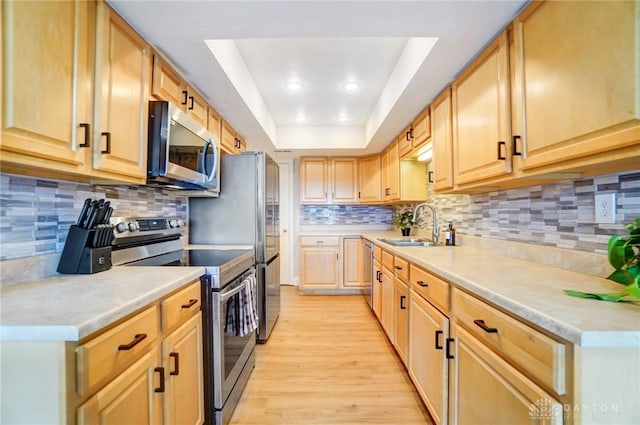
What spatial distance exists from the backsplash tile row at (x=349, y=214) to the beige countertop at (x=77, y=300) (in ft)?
11.0

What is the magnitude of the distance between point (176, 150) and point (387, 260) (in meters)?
1.87

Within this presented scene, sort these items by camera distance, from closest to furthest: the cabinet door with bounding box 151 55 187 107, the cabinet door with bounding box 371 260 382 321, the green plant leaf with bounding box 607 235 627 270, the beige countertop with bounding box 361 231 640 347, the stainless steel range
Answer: the beige countertop with bounding box 361 231 640 347 < the green plant leaf with bounding box 607 235 627 270 < the stainless steel range < the cabinet door with bounding box 151 55 187 107 < the cabinet door with bounding box 371 260 382 321

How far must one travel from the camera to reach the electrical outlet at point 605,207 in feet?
3.64

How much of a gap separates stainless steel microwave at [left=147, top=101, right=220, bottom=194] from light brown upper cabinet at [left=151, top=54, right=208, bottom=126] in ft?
0.42

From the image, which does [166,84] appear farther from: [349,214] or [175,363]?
[349,214]

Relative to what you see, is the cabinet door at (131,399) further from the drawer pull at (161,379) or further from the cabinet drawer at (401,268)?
the cabinet drawer at (401,268)

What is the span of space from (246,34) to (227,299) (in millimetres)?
1395

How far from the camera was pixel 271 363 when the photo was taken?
86.8 inches

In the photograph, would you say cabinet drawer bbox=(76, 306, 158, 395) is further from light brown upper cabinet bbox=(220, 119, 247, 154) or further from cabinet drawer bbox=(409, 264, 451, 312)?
light brown upper cabinet bbox=(220, 119, 247, 154)

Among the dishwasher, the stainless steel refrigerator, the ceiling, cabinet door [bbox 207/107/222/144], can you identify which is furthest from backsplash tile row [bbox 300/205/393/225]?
cabinet door [bbox 207/107/222/144]

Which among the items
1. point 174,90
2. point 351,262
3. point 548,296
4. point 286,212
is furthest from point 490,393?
point 286,212

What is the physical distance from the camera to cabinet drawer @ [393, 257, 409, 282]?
6.34 feet

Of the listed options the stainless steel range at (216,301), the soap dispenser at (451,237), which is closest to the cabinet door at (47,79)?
the stainless steel range at (216,301)

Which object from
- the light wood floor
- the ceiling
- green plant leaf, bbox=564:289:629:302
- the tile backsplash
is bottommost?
the light wood floor
